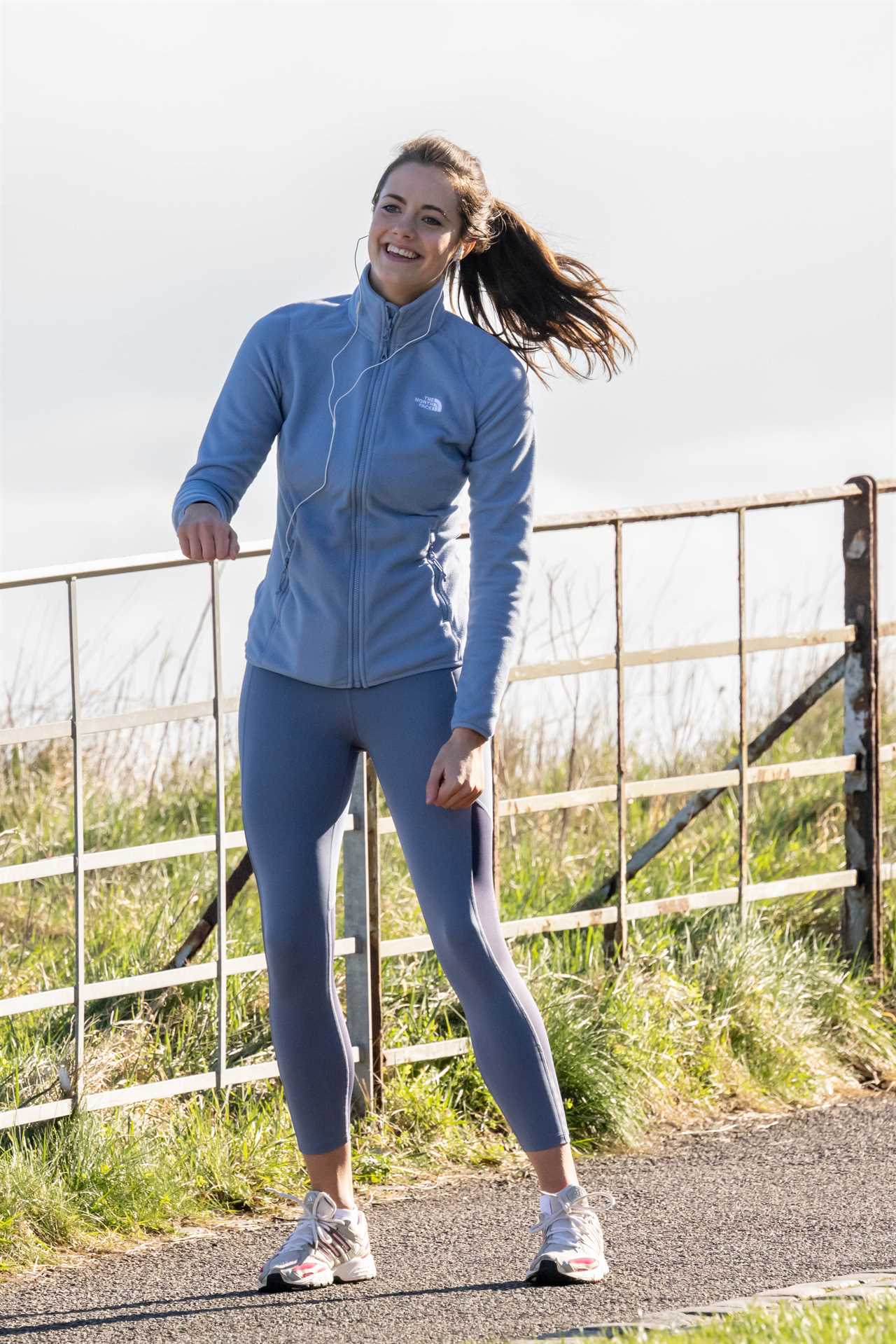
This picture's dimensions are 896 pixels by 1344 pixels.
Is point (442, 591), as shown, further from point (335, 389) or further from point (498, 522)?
point (335, 389)

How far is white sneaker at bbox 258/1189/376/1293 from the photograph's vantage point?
4.16 metres

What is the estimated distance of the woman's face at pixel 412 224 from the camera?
13.1 feet

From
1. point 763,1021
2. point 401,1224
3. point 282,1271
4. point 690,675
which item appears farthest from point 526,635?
point 282,1271

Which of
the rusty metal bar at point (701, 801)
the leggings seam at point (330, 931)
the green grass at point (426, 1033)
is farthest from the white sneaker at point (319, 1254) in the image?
the rusty metal bar at point (701, 801)

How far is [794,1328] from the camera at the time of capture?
3.51 meters

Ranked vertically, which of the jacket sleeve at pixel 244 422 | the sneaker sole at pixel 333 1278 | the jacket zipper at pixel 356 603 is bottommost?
the sneaker sole at pixel 333 1278

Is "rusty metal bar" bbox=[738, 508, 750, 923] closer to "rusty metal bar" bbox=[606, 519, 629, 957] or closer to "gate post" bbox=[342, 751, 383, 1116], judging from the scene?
"rusty metal bar" bbox=[606, 519, 629, 957]

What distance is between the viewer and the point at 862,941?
259 inches

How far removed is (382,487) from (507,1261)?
1.81 m

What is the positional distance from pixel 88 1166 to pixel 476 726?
5.44ft

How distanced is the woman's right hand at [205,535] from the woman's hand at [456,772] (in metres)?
0.59

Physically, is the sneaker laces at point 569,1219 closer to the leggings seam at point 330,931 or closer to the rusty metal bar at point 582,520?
the leggings seam at point 330,931

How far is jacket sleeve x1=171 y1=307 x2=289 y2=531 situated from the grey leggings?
417 mm

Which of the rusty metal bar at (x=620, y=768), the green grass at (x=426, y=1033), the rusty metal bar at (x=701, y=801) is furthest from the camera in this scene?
the rusty metal bar at (x=701, y=801)
